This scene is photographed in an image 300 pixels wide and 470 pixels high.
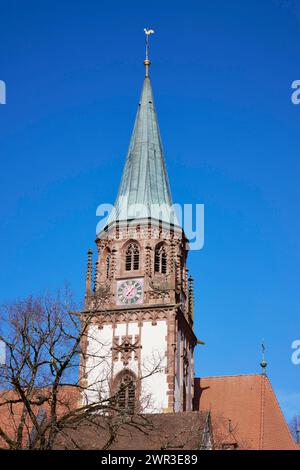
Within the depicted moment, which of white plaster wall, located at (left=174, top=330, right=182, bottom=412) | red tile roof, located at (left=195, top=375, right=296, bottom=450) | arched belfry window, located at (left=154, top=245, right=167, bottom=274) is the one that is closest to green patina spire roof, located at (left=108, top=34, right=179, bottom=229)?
arched belfry window, located at (left=154, top=245, right=167, bottom=274)

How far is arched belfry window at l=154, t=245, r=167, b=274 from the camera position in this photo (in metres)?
40.1

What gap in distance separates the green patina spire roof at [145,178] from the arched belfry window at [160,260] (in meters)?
1.66

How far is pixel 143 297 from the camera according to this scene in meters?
38.7

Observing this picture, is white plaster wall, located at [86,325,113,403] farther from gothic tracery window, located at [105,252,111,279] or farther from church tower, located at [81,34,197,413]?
gothic tracery window, located at [105,252,111,279]

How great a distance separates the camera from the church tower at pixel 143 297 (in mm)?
36812

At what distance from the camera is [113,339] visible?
37906 mm

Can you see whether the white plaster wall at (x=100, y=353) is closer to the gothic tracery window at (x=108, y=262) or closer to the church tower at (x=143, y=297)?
the church tower at (x=143, y=297)

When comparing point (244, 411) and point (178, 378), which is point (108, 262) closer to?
point (178, 378)

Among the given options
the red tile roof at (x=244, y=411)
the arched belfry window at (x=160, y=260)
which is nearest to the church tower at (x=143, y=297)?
the arched belfry window at (x=160, y=260)

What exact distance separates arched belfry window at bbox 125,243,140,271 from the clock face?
0.94 m
